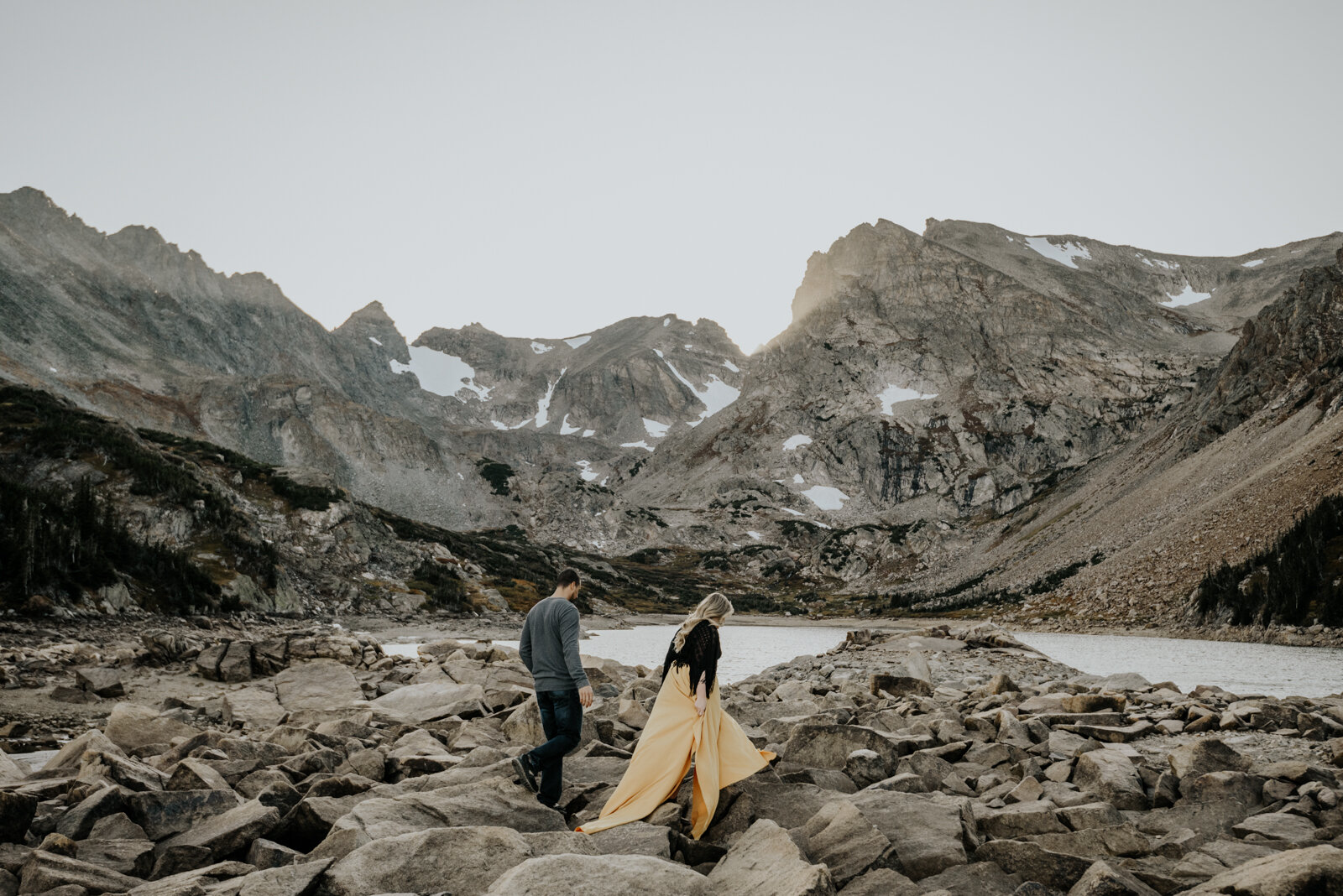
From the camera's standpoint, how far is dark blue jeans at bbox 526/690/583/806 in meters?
8.51

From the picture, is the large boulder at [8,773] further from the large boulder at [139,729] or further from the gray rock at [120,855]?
the gray rock at [120,855]

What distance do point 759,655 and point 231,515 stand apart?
4651cm

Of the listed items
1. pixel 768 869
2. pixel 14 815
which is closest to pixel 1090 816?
pixel 768 869

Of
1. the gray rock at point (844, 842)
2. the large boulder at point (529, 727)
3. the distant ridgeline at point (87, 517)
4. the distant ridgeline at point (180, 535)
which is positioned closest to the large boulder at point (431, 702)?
the large boulder at point (529, 727)

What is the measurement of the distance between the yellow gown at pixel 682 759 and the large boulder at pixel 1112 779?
427 centimetres

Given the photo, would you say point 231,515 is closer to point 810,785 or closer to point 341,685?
point 341,685

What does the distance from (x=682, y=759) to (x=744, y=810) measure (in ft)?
2.80

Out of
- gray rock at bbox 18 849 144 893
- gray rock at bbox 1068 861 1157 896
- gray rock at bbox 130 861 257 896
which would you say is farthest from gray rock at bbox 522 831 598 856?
gray rock at bbox 1068 861 1157 896

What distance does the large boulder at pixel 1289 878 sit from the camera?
4793 mm

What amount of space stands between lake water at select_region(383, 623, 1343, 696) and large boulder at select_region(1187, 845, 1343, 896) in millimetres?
21232

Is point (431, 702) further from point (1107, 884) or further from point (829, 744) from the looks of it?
point (1107, 884)

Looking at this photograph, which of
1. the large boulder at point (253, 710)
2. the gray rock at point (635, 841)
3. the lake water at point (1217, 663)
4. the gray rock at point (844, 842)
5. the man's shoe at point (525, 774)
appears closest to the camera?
the gray rock at point (844, 842)

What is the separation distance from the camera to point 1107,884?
5398mm

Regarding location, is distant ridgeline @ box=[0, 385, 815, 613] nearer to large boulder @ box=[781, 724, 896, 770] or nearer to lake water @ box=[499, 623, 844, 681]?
lake water @ box=[499, 623, 844, 681]
